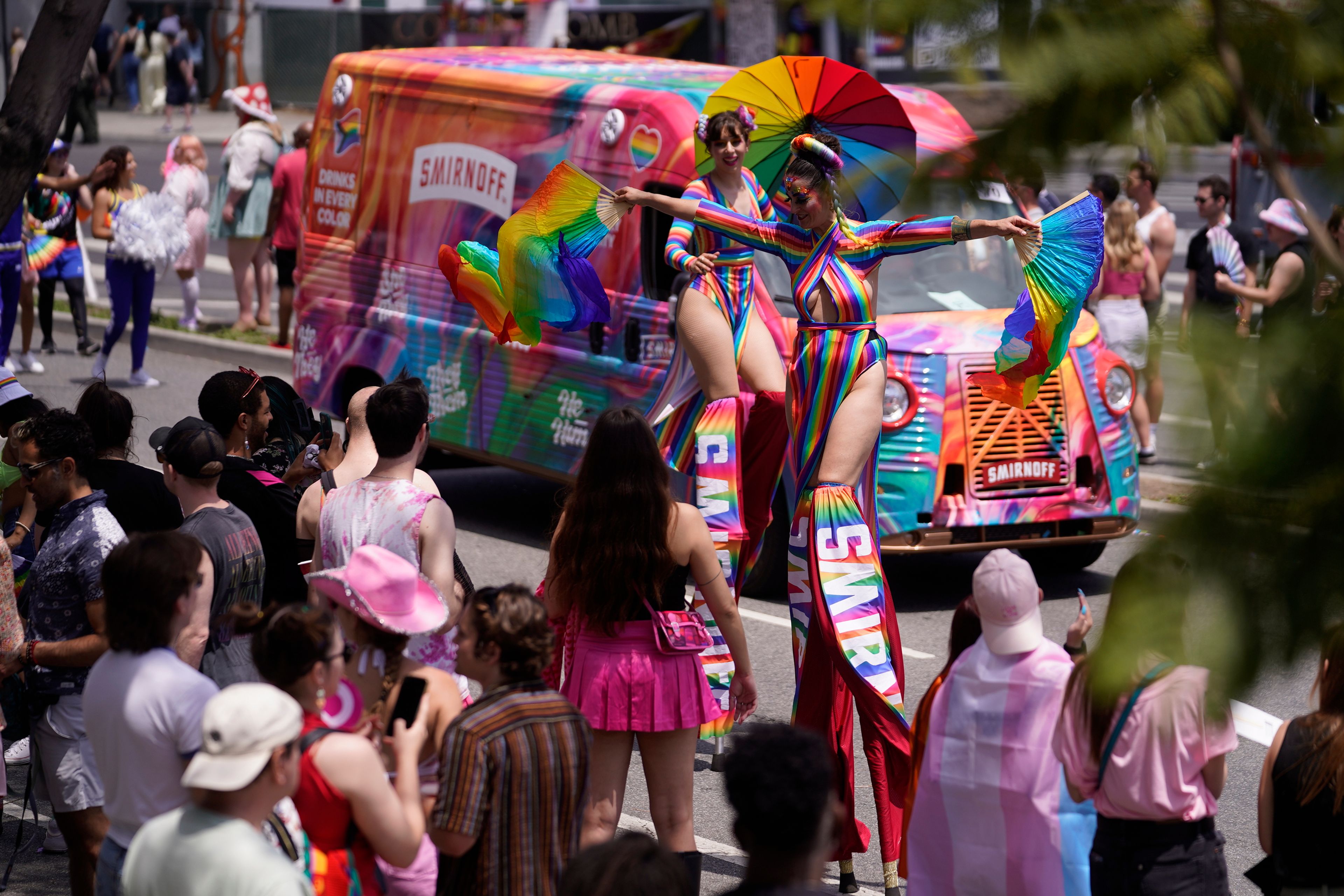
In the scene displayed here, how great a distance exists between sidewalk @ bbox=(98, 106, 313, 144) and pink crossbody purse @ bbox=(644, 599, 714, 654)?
29.3 meters

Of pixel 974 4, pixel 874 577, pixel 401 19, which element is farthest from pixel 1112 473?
pixel 401 19

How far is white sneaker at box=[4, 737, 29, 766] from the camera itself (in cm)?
610

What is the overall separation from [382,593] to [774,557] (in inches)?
205

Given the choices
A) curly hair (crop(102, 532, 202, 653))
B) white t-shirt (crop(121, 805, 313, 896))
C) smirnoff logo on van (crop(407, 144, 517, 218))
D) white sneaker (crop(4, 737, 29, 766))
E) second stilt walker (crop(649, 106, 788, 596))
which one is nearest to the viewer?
white t-shirt (crop(121, 805, 313, 896))

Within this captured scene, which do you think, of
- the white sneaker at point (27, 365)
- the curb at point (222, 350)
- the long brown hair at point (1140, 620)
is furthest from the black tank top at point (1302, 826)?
the white sneaker at point (27, 365)

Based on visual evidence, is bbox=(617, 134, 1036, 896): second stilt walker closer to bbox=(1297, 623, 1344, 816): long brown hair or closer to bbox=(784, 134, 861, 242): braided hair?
bbox=(784, 134, 861, 242): braided hair

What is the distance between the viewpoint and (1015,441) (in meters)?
8.50

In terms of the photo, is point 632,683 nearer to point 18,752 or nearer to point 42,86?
point 18,752

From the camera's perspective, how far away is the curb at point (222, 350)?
15266mm

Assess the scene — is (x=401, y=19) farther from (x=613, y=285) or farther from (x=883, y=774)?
(x=883, y=774)

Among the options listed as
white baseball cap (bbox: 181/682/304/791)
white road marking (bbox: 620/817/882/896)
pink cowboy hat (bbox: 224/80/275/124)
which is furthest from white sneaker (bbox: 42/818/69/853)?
pink cowboy hat (bbox: 224/80/275/124)

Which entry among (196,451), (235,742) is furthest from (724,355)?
(235,742)

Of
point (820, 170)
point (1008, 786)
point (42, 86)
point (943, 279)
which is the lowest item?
point (1008, 786)

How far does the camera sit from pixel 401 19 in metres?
40.4
